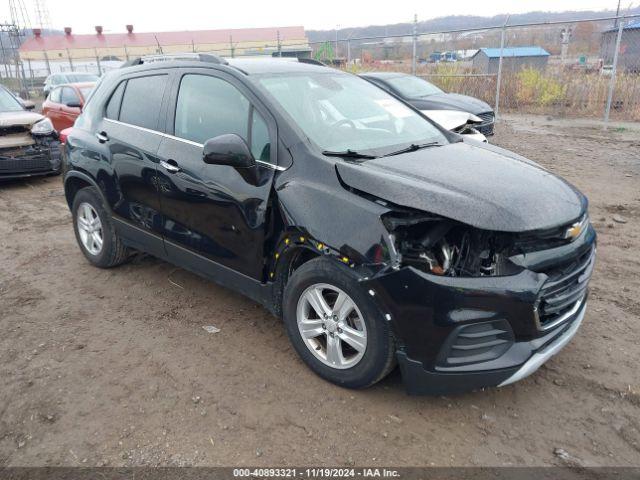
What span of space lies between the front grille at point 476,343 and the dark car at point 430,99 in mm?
7881

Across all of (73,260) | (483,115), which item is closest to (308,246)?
(73,260)

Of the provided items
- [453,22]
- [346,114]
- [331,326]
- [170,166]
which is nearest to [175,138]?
[170,166]

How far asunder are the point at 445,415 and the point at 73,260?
407 cm

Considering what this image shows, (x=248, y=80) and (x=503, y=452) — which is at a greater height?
(x=248, y=80)

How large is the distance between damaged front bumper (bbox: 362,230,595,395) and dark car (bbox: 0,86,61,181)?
739 centimetres

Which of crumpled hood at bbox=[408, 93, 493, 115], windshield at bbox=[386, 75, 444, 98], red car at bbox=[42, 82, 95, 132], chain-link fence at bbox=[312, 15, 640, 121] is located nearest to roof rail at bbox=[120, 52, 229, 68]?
red car at bbox=[42, 82, 95, 132]

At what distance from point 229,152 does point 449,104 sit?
844 cm

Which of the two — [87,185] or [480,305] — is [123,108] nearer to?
[87,185]

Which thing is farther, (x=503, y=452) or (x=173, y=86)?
(x=173, y=86)

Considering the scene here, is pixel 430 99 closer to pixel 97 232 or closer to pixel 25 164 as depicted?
pixel 25 164

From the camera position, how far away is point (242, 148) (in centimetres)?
305

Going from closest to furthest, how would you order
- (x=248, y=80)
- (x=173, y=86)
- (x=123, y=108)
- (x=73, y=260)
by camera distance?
(x=248, y=80), (x=173, y=86), (x=123, y=108), (x=73, y=260)

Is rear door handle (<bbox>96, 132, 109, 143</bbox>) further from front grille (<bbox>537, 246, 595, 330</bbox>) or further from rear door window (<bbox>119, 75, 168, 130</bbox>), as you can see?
front grille (<bbox>537, 246, 595, 330</bbox>)

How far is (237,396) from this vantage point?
3.03 m
